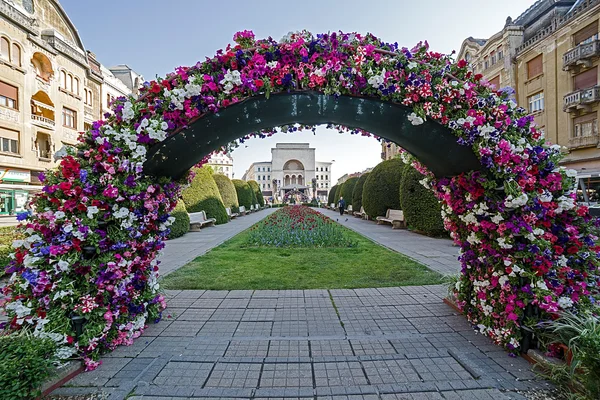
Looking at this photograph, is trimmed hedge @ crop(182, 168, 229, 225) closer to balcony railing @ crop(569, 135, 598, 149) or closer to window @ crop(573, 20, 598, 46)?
balcony railing @ crop(569, 135, 598, 149)

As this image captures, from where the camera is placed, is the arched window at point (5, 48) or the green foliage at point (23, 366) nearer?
the green foliage at point (23, 366)

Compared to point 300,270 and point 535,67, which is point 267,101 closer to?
point 300,270

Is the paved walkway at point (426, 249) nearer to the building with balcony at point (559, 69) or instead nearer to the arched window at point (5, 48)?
the building with balcony at point (559, 69)

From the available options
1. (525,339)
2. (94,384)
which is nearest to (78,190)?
(94,384)

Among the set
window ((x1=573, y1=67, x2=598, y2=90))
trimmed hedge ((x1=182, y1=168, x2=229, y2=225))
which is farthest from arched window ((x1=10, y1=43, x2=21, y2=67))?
window ((x1=573, y1=67, x2=598, y2=90))

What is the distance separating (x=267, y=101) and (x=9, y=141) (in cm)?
2635

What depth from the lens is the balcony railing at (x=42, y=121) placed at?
22.3 metres

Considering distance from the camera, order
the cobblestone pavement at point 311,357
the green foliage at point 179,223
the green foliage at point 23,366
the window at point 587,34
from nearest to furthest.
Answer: the green foliage at point 23,366 < the cobblestone pavement at point 311,357 < the green foliage at point 179,223 < the window at point 587,34

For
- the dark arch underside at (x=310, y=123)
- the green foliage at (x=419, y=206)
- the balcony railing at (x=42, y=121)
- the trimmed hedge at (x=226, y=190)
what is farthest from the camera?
the balcony railing at (x=42, y=121)

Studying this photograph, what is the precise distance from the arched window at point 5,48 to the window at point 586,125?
121ft

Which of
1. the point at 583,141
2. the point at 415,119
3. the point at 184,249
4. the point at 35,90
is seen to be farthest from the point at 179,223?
the point at 583,141

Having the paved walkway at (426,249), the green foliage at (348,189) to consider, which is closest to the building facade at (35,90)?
the green foliage at (348,189)

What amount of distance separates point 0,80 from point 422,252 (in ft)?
88.7

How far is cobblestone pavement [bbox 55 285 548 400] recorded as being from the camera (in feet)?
8.03
